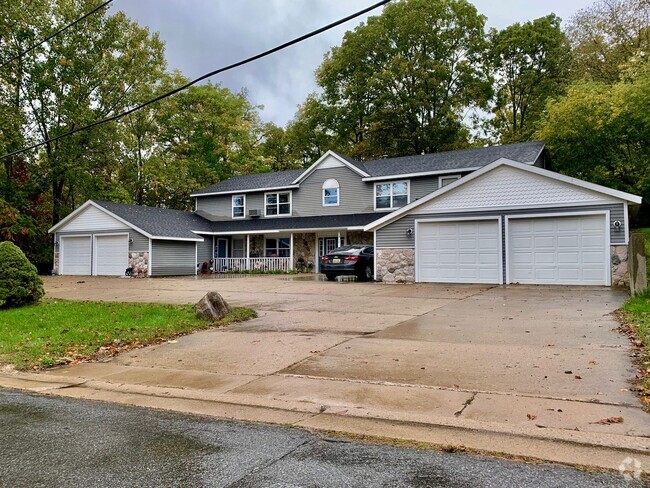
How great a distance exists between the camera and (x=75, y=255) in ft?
94.0

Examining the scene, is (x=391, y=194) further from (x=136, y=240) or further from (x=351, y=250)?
(x=136, y=240)

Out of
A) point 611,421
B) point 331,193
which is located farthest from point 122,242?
point 611,421

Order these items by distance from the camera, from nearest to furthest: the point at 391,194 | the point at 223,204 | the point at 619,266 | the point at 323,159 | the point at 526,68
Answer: the point at 619,266, the point at 391,194, the point at 323,159, the point at 223,204, the point at 526,68

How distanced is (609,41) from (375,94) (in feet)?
55.1

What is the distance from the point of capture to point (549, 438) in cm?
372

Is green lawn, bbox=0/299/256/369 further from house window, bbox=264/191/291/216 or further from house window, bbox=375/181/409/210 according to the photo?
house window, bbox=264/191/291/216

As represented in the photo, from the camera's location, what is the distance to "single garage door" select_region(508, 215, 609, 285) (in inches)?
626

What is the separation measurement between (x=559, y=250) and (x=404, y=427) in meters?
14.5

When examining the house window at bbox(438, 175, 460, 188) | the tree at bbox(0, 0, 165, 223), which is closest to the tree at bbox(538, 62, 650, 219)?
the house window at bbox(438, 175, 460, 188)

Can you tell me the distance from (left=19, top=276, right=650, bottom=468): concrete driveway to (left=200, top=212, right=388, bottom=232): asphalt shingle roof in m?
15.2

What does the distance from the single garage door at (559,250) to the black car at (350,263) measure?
20.0ft

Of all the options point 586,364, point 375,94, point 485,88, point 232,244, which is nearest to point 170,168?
point 232,244

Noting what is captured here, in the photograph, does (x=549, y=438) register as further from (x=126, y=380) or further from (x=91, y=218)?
(x=91, y=218)

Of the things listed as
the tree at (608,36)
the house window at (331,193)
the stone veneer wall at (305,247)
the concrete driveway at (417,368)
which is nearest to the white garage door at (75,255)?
the stone veneer wall at (305,247)
